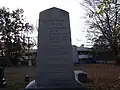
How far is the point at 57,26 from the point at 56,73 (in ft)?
4.47

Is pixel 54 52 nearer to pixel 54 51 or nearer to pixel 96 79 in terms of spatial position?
pixel 54 51

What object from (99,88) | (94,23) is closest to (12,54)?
(94,23)

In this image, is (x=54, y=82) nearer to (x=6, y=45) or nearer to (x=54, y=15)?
(x=54, y=15)

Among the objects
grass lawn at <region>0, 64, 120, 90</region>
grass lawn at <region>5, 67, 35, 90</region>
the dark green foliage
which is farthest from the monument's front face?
the dark green foliage

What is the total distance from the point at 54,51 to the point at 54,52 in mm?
29

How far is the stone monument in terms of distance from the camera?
929 centimetres

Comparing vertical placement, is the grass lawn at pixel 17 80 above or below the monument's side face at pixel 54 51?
below

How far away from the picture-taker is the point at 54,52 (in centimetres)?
936

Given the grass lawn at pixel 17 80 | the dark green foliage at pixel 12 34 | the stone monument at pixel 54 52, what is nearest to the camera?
the stone monument at pixel 54 52

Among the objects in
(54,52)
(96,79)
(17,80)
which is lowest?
(17,80)

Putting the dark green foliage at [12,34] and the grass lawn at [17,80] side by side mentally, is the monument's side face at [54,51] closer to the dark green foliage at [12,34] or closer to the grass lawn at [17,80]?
the grass lawn at [17,80]

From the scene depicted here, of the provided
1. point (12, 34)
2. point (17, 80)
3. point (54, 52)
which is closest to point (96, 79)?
point (17, 80)

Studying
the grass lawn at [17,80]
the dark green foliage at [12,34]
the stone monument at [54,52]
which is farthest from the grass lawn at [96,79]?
the dark green foliage at [12,34]

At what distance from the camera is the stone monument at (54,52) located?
9.29 m
